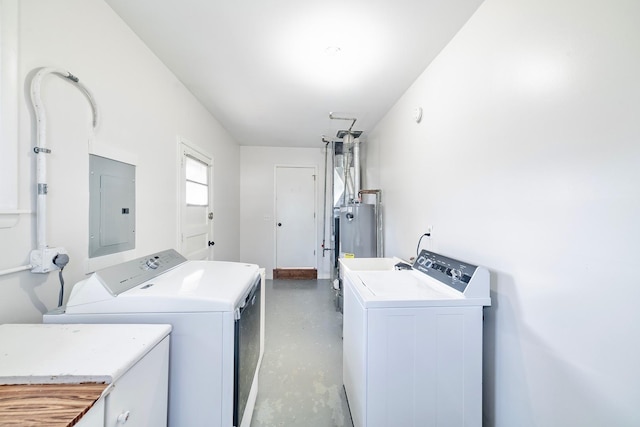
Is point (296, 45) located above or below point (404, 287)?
above

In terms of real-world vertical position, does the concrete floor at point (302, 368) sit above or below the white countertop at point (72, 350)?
below

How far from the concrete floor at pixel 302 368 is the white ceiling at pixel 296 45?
247 cm

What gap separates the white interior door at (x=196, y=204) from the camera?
7.79 ft

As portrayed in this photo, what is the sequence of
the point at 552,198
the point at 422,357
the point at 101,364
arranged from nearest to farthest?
the point at 101,364 → the point at 552,198 → the point at 422,357

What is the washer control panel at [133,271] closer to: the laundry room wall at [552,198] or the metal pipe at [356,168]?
the laundry room wall at [552,198]

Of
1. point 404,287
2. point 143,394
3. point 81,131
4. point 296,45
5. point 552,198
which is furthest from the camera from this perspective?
→ point 296,45

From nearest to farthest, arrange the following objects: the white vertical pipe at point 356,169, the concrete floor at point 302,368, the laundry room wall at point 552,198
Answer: the laundry room wall at point 552,198 < the concrete floor at point 302,368 < the white vertical pipe at point 356,169

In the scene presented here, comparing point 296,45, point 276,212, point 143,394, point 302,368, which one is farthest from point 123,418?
point 276,212

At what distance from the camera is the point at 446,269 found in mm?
1462

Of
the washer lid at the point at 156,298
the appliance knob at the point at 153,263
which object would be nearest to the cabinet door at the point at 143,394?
the washer lid at the point at 156,298

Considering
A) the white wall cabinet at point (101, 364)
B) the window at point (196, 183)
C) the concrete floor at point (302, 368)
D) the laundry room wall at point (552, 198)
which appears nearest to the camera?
the white wall cabinet at point (101, 364)

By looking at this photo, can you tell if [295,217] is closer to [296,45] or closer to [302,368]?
[302,368]

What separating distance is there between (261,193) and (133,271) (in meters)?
3.50

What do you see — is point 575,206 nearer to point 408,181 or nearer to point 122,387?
point 408,181
